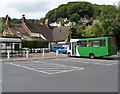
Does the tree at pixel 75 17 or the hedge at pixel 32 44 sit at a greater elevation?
the tree at pixel 75 17

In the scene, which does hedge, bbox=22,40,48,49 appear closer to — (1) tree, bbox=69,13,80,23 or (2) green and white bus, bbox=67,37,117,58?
(2) green and white bus, bbox=67,37,117,58

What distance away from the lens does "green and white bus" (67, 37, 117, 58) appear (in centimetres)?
1972

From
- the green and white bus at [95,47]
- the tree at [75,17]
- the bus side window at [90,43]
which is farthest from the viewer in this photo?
the tree at [75,17]

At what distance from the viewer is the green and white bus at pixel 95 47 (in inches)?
776

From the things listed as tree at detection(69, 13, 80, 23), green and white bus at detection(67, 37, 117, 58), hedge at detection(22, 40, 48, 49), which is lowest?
green and white bus at detection(67, 37, 117, 58)

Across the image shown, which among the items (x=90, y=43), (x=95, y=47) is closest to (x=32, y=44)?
(x=90, y=43)

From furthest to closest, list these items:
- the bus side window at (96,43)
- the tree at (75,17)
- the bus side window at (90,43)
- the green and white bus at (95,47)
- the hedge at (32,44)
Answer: the tree at (75,17) → the hedge at (32,44) → the bus side window at (90,43) → the bus side window at (96,43) → the green and white bus at (95,47)

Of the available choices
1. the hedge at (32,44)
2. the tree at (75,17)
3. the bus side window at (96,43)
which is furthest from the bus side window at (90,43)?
the tree at (75,17)

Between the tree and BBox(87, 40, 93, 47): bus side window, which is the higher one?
the tree

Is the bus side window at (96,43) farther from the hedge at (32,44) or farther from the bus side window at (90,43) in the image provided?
the hedge at (32,44)

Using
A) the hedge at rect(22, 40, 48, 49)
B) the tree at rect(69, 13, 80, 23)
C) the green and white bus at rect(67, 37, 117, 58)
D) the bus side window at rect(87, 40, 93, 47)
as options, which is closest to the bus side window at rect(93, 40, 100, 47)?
the green and white bus at rect(67, 37, 117, 58)

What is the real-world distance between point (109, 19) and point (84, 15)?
302 ft

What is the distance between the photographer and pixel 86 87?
267 inches

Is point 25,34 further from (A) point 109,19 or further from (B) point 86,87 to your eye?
(B) point 86,87
